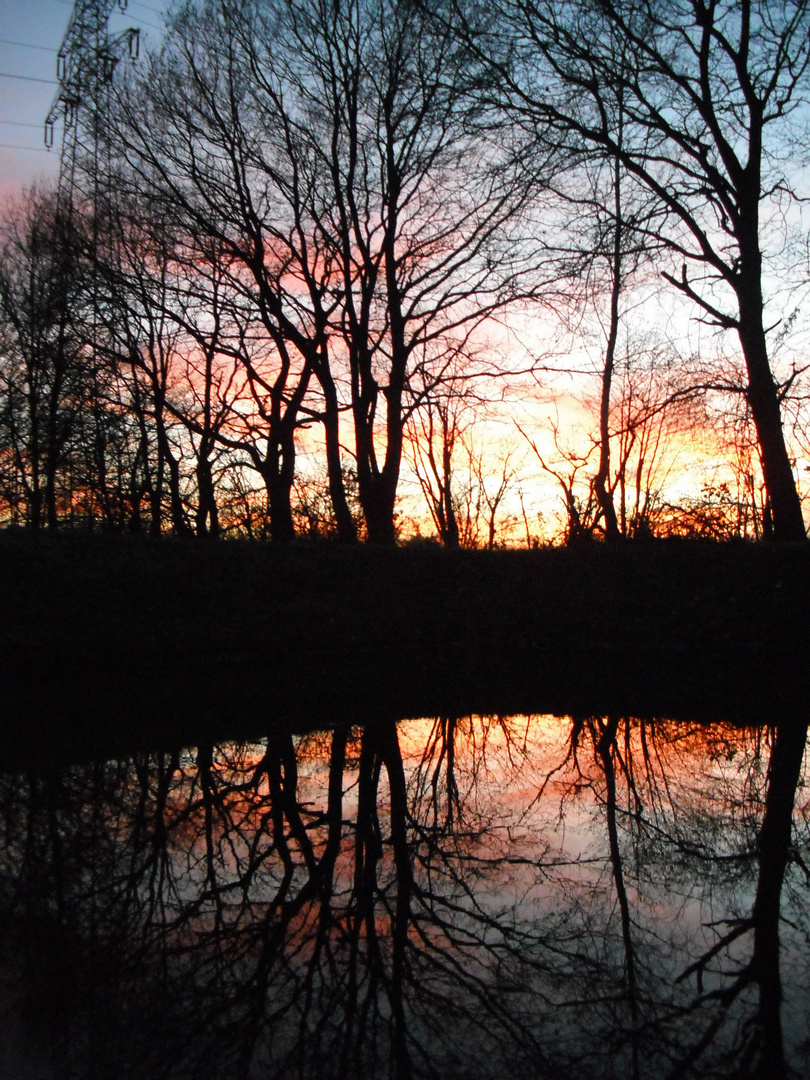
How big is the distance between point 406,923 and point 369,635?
10.3m

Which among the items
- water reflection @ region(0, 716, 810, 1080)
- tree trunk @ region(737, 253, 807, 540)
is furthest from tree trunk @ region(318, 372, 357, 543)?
water reflection @ region(0, 716, 810, 1080)

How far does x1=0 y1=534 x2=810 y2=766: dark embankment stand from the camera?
945 cm

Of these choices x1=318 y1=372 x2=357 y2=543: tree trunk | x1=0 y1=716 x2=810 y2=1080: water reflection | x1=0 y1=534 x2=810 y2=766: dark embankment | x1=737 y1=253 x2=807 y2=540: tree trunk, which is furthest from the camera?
x1=318 y1=372 x2=357 y2=543: tree trunk

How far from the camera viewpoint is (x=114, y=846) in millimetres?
4906

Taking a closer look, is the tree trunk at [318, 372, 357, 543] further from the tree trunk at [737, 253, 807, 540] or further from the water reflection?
the water reflection

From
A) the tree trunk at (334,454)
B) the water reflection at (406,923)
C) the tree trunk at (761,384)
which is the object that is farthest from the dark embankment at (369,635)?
the tree trunk at (334,454)

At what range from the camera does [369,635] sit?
554 inches

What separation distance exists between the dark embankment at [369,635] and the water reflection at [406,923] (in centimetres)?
251

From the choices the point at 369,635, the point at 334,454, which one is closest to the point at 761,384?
the point at 369,635

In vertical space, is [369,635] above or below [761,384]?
below

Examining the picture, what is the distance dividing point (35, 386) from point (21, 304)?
282cm

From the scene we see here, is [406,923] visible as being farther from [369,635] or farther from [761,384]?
[761,384]

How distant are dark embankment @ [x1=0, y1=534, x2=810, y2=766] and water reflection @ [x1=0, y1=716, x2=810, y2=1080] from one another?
8.23 ft

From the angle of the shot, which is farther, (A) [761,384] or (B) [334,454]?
(B) [334,454]
